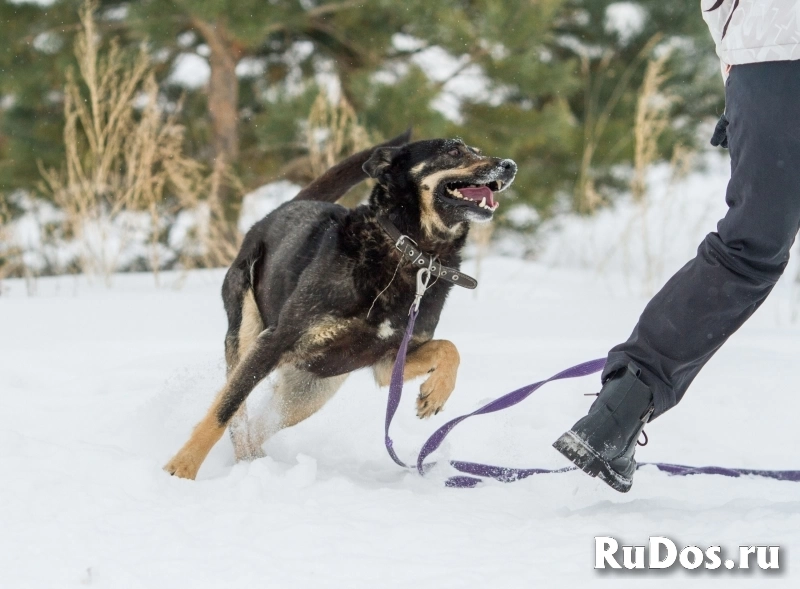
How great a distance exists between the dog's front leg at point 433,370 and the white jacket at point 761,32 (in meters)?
1.30

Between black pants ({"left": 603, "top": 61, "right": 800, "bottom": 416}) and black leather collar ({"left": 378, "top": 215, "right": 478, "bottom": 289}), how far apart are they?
77cm

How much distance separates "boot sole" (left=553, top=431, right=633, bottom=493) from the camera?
86.3 inches

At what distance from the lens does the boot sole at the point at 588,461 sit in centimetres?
219

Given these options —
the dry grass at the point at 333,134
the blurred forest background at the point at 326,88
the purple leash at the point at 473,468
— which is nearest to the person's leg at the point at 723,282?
the purple leash at the point at 473,468

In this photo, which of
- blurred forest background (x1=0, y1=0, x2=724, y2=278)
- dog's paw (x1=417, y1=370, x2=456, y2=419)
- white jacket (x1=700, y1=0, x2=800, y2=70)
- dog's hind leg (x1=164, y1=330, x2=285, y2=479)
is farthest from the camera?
blurred forest background (x1=0, y1=0, x2=724, y2=278)

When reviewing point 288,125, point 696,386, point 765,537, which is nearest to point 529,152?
point 288,125

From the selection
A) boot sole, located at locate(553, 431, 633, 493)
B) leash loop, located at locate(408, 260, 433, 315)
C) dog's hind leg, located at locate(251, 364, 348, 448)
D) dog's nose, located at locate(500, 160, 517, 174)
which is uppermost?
dog's nose, located at locate(500, 160, 517, 174)

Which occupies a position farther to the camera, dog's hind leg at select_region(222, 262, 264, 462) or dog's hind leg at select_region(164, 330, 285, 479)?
dog's hind leg at select_region(222, 262, 264, 462)

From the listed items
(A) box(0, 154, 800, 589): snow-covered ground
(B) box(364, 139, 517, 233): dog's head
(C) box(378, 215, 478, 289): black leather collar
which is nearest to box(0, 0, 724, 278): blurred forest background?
(A) box(0, 154, 800, 589): snow-covered ground

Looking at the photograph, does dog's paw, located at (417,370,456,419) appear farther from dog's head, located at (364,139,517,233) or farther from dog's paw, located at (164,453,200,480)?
dog's paw, located at (164,453,200,480)

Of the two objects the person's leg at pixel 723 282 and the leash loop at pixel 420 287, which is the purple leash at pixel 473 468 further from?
the person's leg at pixel 723 282

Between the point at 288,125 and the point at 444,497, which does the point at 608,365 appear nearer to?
the point at 444,497

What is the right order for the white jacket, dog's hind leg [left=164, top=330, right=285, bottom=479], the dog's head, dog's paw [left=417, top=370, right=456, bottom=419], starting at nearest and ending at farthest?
the white jacket, dog's hind leg [left=164, top=330, right=285, bottom=479], dog's paw [left=417, top=370, right=456, bottom=419], the dog's head

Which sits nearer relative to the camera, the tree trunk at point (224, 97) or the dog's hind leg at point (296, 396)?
the dog's hind leg at point (296, 396)
